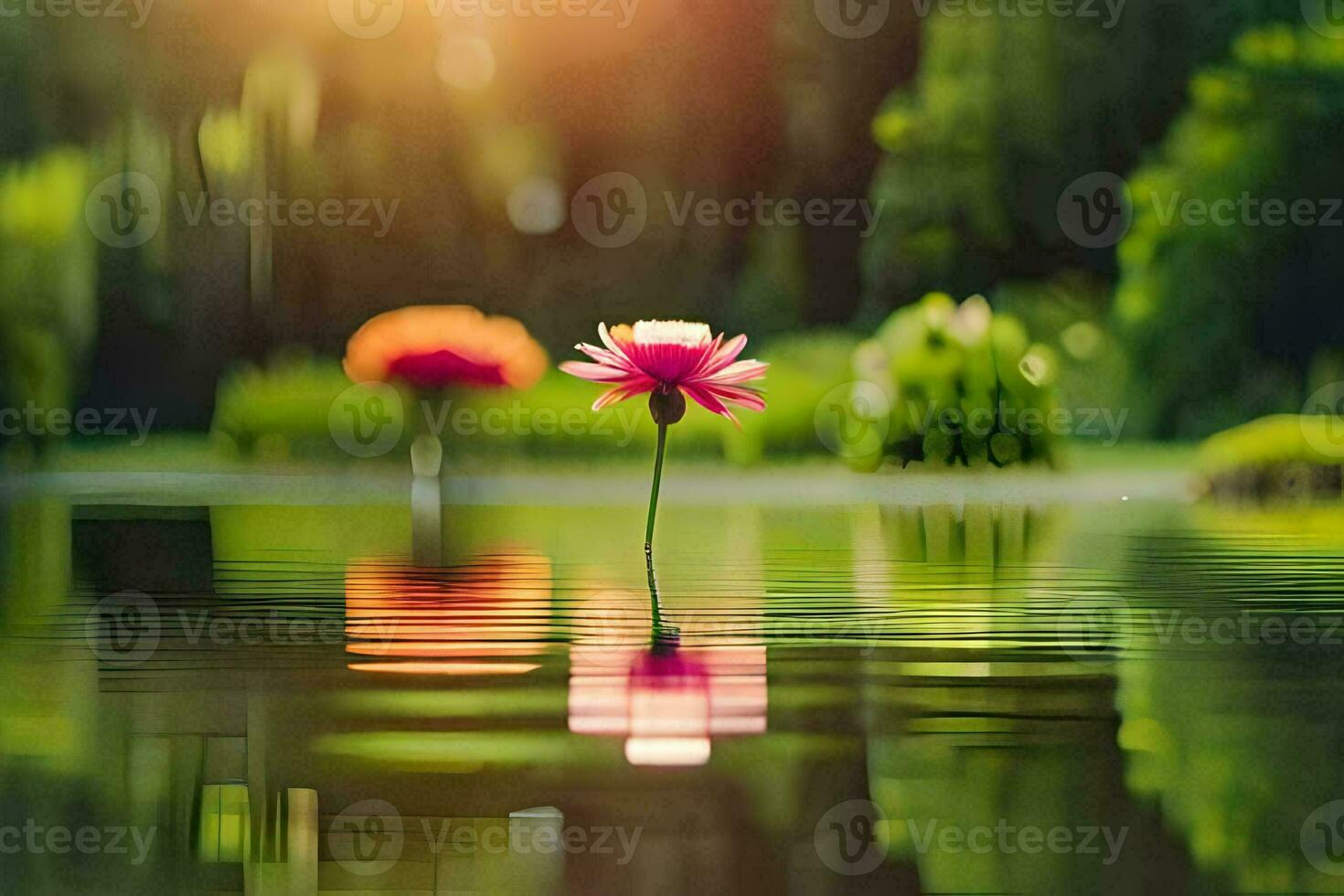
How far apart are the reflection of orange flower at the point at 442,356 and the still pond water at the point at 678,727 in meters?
2.29

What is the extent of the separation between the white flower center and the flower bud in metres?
0.08

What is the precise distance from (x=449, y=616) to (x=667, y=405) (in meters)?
0.53

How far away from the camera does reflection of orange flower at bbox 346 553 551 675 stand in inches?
64.0

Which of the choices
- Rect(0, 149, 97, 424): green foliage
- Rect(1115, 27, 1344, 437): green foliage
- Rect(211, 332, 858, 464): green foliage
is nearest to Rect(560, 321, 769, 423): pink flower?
Rect(211, 332, 858, 464): green foliage

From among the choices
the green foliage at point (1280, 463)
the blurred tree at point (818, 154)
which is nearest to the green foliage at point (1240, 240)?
the blurred tree at point (818, 154)

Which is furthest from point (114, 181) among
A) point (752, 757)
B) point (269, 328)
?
point (752, 757)

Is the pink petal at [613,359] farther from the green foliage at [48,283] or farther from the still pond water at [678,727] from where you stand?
the green foliage at [48,283]

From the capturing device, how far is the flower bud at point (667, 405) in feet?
7.68

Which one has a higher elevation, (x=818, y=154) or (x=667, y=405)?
(x=818, y=154)

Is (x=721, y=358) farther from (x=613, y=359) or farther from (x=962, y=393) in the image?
(x=962, y=393)

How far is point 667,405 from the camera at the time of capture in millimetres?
2350

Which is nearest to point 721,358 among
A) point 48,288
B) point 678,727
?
point 678,727

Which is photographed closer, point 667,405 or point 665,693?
point 665,693

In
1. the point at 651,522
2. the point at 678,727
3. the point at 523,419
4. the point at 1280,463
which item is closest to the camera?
the point at 678,727
